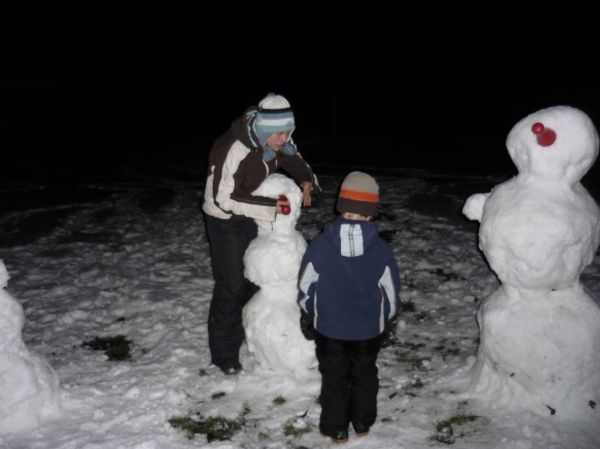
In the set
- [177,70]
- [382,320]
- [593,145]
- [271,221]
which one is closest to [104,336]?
[271,221]

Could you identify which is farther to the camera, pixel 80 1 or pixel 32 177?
pixel 80 1

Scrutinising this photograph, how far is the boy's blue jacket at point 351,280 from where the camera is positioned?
2.95 meters

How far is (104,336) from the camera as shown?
463cm

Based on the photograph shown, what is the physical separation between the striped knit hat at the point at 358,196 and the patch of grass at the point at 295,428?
4.60 ft

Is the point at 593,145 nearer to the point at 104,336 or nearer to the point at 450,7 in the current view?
the point at 104,336

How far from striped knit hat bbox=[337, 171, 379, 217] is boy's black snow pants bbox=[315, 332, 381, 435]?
78cm

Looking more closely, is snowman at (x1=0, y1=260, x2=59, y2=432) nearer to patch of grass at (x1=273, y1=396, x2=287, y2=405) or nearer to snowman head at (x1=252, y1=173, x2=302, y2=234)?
patch of grass at (x1=273, y1=396, x2=287, y2=405)

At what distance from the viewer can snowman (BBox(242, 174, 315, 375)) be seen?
11.9ft

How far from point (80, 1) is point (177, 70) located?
9901mm

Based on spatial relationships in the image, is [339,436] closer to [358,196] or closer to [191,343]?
[358,196]

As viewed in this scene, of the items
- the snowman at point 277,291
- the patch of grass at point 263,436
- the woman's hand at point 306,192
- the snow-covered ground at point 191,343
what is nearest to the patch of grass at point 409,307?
the snow-covered ground at point 191,343

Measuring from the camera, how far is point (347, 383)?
10.5 feet

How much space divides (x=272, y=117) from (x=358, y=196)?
2.68 feet

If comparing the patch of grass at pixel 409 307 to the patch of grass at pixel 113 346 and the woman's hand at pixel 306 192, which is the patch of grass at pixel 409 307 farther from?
the patch of grass at pixel 113 346
